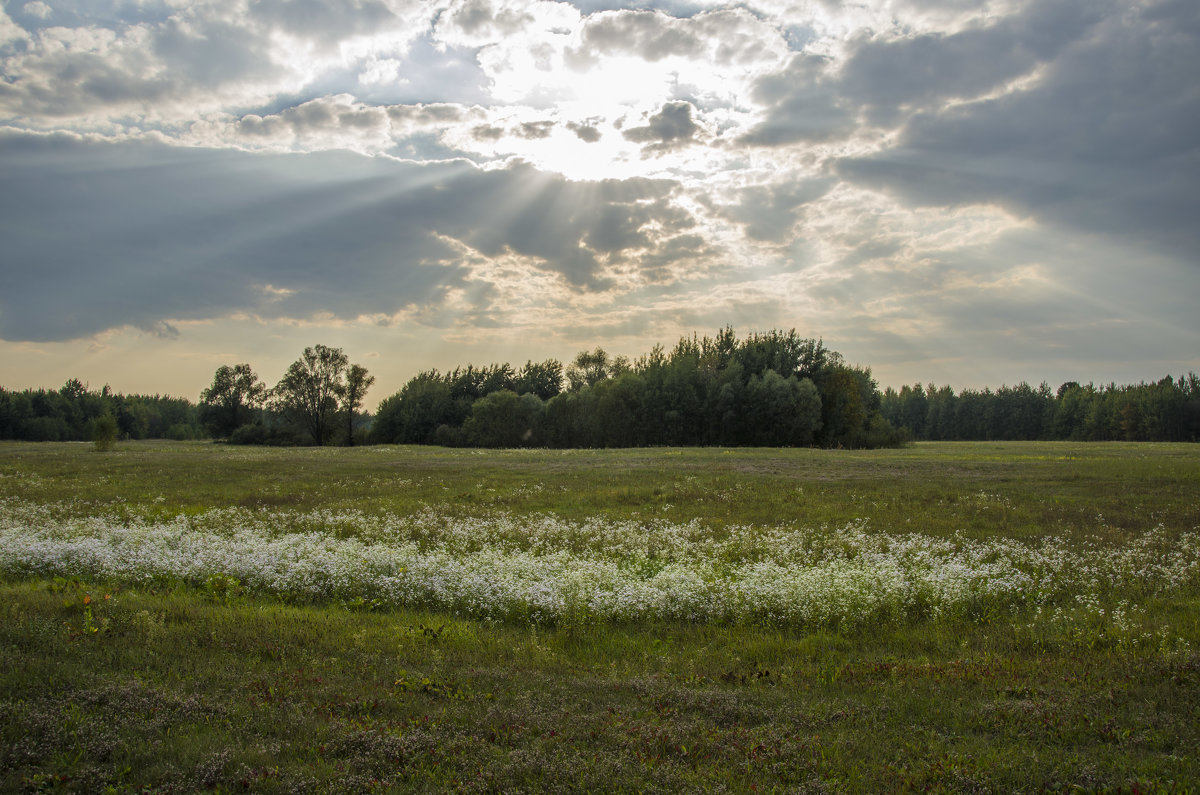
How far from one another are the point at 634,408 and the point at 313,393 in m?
60.6

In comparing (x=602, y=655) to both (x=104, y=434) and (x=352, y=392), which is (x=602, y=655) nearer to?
(x=104, y=434)

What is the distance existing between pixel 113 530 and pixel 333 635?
1136 centimetres

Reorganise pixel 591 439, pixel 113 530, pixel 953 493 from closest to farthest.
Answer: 1. pixel 113 530
2. pixel 953 493
3. pixel 591 439

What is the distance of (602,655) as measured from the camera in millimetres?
9203

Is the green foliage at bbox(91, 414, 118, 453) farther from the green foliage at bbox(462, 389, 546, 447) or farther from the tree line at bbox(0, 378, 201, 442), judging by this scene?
the green foliage at bbox(462, 389, 546, 447)

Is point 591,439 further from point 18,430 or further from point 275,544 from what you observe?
point 18,430

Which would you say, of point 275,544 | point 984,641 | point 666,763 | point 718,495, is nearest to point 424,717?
point 666,763

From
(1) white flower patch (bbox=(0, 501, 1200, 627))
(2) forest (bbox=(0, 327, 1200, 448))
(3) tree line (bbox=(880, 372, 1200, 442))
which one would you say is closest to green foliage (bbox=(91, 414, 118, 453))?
(2) forest (bbox=(0, 327, 1200, 448))

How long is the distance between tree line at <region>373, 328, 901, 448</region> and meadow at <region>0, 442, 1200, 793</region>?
59542 mm

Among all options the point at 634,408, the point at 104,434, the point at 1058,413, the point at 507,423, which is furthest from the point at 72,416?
the point at 1058,413

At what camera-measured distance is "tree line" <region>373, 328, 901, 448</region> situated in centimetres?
8006

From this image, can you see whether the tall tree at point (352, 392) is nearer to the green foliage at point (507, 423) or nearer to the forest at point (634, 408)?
the forest at point (634, 408)

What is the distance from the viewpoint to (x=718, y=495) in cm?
2723

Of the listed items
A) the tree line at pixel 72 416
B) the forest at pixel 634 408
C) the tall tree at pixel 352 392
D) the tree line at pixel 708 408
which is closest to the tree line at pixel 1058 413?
the forest at pixel 634 408
